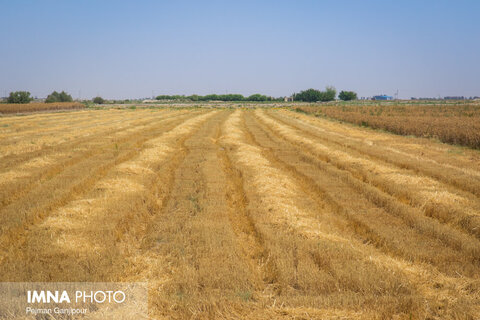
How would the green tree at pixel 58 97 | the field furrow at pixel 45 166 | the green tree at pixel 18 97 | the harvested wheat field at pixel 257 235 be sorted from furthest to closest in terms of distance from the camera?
1. the green tree at pixel 58 97
2. the green tree at pixel 18 97
3. the field furrow at pixel 45 166
4. the harvested wheat field at pixel 257 235

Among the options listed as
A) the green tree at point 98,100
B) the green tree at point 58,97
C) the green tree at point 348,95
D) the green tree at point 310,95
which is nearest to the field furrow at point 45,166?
the green tree at point 58,97

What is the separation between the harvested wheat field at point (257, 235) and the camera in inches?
189

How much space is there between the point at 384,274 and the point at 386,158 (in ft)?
37.1

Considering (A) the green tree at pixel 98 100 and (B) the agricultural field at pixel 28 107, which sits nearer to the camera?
(B) the agricultural field at pixel 28 107

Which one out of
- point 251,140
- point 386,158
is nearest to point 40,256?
point 386,158

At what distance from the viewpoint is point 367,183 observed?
1144 centimetres

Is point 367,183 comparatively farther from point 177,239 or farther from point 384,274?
point 177,239

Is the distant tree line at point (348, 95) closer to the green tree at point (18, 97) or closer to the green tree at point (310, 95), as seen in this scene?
the green tree at point (310, 95)

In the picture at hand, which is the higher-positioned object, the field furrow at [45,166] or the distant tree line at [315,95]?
the distant tree line at [315,95]

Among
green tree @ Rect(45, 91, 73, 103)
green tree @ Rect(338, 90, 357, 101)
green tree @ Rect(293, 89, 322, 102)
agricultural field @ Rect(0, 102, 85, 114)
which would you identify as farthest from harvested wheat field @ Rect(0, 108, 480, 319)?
green tree @ Rect(338, 90, 357, 101)

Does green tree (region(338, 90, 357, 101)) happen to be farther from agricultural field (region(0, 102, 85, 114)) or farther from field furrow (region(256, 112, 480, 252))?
field furrow (region(256, 112, 480, 252))

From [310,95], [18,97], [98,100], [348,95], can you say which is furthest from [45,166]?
[348,95]

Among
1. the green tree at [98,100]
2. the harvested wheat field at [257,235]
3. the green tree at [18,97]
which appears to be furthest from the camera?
the green tree at [98,100]

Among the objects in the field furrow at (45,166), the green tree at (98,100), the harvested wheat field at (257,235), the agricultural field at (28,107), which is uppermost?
the green tree at (98,100)
